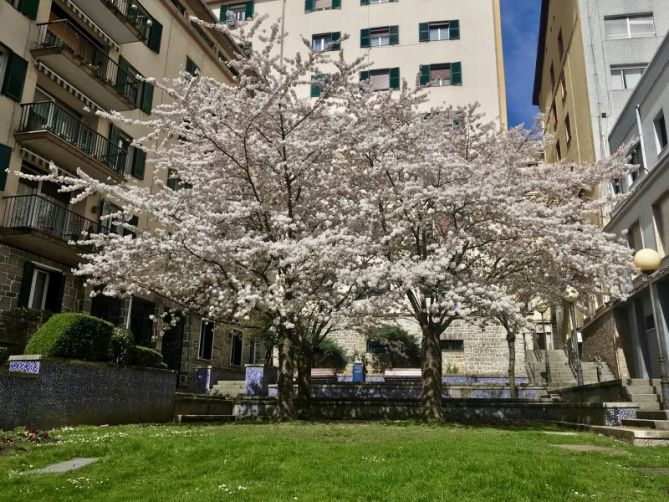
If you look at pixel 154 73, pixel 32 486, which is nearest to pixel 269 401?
pixel 32 486

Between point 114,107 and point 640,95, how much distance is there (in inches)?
800

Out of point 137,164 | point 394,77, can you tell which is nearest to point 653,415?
point 137,164

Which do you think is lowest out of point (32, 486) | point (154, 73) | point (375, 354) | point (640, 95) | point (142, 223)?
point (32, 486)

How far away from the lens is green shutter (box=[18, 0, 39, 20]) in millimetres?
18587

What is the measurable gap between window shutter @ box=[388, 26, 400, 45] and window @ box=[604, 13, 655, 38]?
15.3 meters

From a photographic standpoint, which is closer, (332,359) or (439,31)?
(332,359)

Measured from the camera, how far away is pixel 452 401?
55.8 feet

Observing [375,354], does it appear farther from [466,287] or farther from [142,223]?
[466,287]

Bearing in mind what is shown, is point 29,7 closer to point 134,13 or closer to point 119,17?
point 119,17

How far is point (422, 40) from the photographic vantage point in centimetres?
3978

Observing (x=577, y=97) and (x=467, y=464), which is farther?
(x=577, y=97)

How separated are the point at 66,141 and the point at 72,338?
914 cm

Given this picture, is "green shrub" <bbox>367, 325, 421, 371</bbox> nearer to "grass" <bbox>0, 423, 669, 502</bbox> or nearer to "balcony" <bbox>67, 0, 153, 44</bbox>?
"balcony" <bbox>67, 0, 153, 44</bbox>

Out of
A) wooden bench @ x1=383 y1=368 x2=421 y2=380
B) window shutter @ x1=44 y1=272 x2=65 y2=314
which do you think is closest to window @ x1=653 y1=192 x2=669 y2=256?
wooden bench @ x1=383 y1=368 x2=421 y2=380
